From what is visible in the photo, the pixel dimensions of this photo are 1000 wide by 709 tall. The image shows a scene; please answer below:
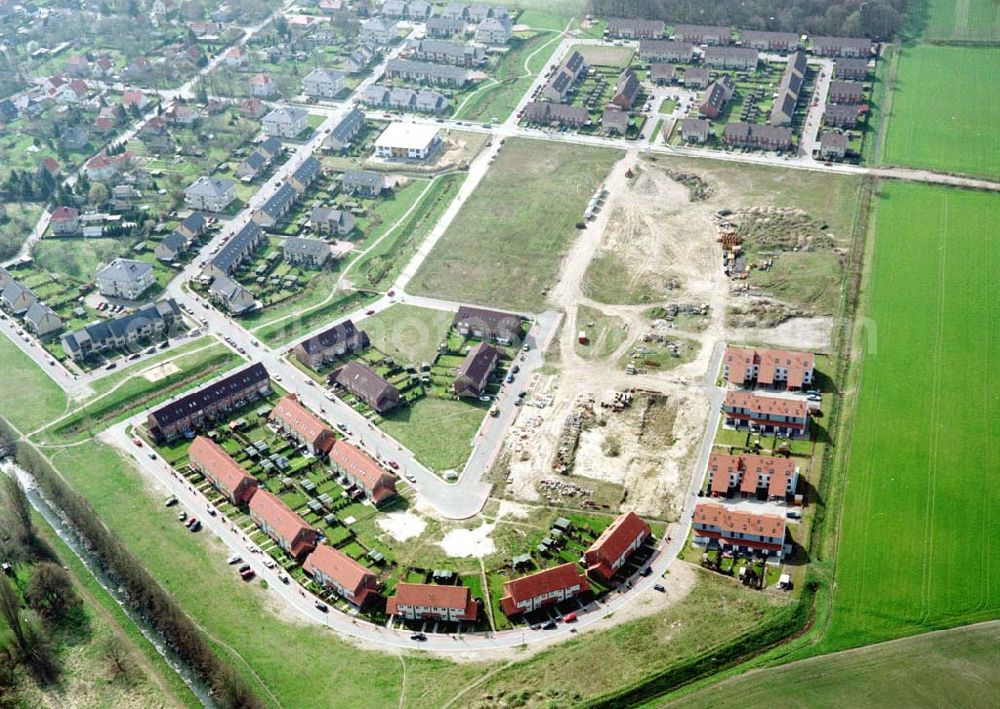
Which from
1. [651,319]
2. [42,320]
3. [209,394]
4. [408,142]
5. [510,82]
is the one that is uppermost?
[510,82]

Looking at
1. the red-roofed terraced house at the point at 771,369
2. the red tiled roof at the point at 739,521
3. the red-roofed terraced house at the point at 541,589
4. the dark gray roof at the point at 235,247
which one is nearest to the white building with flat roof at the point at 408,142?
the dark gray roof at the point at 235,247

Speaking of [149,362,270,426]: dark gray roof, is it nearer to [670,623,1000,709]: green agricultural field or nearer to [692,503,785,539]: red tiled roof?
[692,503,785,539]: red tiled roof

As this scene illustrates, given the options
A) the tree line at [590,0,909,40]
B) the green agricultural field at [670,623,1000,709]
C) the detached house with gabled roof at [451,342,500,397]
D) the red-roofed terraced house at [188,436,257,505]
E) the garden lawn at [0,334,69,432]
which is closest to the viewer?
the green agricultural field at [670,623,1000,709]

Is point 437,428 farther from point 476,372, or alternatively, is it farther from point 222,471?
point 222,471

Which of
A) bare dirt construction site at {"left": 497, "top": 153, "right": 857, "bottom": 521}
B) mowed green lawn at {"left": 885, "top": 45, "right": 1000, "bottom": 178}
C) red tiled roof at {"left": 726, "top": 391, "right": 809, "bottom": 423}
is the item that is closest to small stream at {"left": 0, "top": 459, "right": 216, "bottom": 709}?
bare dirt construction site at {"left": 497, "top": 153, "right": 857, "bottom": 521}

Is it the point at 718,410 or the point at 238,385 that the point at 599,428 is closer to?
the point at 718,410

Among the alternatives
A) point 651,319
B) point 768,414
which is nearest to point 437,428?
point 651,319
